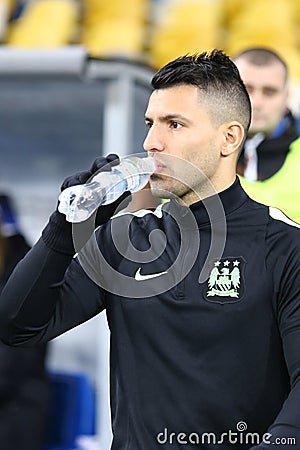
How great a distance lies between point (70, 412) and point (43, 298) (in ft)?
6.59

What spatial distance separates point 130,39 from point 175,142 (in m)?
2.95

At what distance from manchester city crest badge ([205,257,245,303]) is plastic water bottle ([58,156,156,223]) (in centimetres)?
22

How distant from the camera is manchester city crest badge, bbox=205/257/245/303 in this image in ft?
6.03

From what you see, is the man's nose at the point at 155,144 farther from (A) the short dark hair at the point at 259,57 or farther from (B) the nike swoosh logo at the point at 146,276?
(A) the short dark hair at the point at 259,57

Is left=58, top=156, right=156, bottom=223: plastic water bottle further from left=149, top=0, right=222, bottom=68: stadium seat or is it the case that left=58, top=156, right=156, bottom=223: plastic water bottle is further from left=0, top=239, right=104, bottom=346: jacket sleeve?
left=149, top=0, right=222, bottom=68: stadium seat

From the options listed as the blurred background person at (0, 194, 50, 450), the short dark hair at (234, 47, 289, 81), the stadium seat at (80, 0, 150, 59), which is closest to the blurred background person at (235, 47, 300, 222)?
the short dark hair at (234, 47, 289, 81)

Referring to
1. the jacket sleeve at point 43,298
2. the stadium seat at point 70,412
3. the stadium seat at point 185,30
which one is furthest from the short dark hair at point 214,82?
the stadium seat at point 185,30

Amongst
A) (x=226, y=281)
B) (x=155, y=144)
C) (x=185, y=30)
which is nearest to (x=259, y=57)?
(x=155, y=144)

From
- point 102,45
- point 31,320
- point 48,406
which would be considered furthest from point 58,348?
point 31,320

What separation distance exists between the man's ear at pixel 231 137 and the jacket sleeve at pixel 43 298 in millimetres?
380

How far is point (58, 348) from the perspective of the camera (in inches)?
180

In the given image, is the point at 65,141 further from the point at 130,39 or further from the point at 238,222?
the point at 238,222

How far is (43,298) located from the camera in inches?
73.3

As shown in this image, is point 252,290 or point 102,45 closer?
point 252,290
